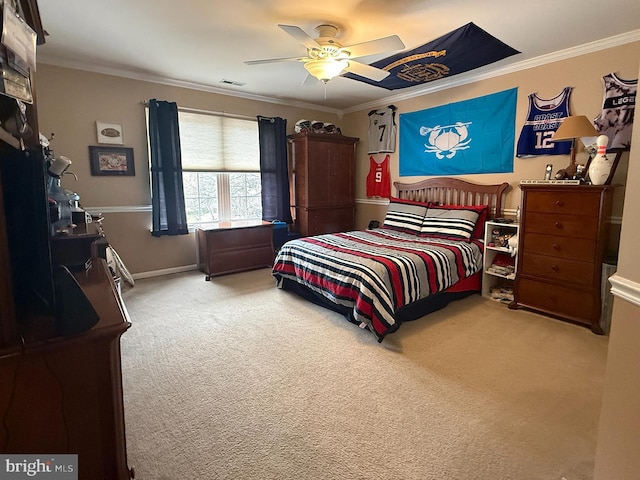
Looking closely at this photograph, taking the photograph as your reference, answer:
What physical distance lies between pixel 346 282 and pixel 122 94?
3.52 meters

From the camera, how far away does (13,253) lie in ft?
3.10

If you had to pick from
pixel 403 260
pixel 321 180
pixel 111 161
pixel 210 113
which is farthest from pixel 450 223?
pixel 111 161

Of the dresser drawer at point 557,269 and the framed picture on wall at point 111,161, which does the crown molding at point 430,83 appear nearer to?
the framed picture on wall at point 111,161

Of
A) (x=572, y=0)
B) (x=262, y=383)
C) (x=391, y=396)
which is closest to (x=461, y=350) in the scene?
(x=391, y=396)

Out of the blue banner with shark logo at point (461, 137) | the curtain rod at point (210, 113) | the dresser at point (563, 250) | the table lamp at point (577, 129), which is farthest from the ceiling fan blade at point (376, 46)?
the curtain rod at point (210, 113)

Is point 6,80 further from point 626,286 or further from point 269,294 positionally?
point 269,294

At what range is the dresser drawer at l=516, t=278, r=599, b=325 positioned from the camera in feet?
9.61

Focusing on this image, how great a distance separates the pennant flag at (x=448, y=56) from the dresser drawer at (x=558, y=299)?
224 centimetres

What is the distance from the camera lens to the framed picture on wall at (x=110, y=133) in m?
3.98

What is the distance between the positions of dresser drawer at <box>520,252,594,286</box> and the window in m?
3.70

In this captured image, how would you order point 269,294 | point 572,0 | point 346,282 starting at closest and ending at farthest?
1. point 572,0
2. point 346,282
3. point 269,294

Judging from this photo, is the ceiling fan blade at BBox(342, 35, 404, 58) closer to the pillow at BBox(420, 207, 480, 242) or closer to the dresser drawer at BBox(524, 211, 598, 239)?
the dresser drawer at BBox(524, 211, 598, 239)

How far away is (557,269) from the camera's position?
3.09 meters

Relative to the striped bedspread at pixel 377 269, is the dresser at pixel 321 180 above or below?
above
